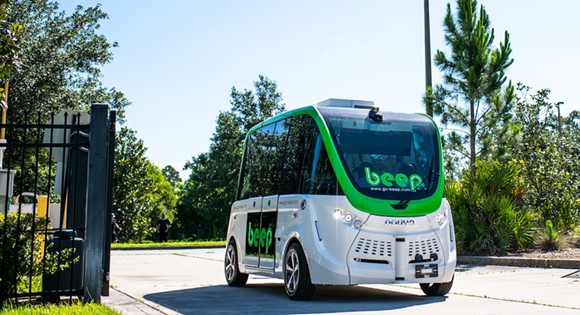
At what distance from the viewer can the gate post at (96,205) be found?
8836 millimetres

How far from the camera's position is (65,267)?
888cm

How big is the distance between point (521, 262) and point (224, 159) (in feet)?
162

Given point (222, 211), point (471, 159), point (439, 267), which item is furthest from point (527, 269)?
point (222, 211)

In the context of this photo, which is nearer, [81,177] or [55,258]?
[55,258]

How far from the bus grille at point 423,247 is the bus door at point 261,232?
7.52ft

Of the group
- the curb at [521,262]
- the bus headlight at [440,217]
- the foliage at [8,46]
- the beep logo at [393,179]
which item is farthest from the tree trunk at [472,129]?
the foliage at [8,46]

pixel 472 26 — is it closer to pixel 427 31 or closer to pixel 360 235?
pixel 427 31

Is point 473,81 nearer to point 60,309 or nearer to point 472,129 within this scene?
point 472,129

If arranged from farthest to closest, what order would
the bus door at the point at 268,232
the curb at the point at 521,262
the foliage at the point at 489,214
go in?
the foliage at the point at 489,214 < the curb at the point at 521,262 < the bus door at the point at 268,232

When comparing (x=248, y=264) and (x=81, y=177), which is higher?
(x=81, y=177)

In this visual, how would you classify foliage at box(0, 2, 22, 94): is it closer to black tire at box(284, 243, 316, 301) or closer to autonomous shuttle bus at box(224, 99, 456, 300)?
autonomous shuttle bus at box(224, 99, 456, 300)

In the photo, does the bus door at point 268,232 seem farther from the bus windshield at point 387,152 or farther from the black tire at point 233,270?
the bus windshield at point 387,152

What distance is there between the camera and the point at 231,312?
29.2 ft

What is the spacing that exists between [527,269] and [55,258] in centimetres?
1051
